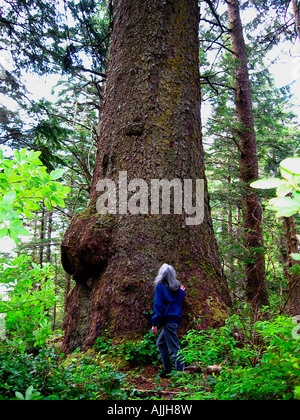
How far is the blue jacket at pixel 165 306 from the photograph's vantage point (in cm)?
341

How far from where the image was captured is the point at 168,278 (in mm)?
3496

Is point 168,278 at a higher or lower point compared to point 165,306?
higher

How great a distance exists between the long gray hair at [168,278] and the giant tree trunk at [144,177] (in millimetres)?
216

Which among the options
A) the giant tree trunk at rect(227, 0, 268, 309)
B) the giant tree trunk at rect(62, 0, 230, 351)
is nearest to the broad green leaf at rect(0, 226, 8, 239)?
the giant tree trunk at rect(62, 0, 230, 351)

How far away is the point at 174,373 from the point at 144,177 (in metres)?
2.45

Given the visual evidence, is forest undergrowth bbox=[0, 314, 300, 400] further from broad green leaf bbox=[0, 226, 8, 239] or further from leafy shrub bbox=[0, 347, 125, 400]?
broad green leaf bbox=[0, 226, 8, 239]

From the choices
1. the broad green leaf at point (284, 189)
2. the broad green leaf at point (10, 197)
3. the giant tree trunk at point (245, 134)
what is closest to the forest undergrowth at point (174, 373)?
the broad green leaf at point (284, 189)

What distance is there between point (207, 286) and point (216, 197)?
26.5 feet

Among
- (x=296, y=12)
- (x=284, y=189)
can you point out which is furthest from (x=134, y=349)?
(x=296, y=12)

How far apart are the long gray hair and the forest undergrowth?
0.67 m

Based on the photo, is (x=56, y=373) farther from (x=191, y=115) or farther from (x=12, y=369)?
Result: (x=191, y=115)

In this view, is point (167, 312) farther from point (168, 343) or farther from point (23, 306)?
point (23, 306)
